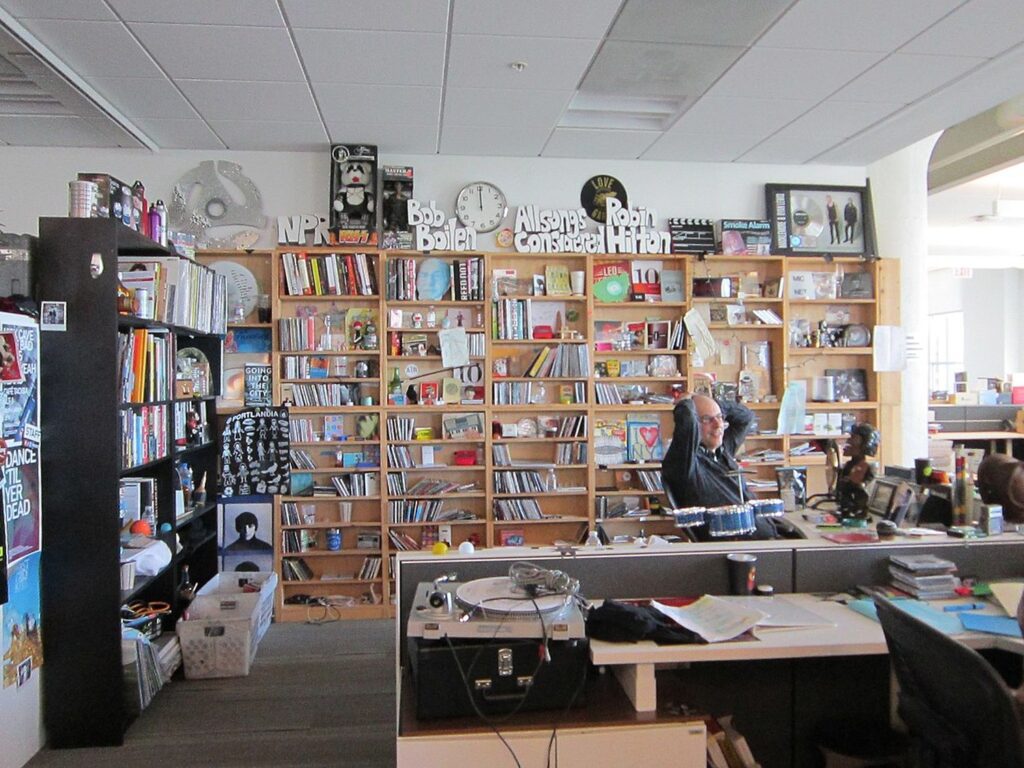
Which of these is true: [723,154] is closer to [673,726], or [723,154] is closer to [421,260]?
[421,260]

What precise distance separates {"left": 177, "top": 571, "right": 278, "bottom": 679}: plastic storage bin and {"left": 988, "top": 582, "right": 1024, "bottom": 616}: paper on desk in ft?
11.0

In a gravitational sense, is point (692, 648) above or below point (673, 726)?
above

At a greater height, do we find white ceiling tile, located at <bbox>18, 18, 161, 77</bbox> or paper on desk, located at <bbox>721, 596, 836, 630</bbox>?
white ceiling tile, located at <bbox>18, 18, 161, 77</bbox>

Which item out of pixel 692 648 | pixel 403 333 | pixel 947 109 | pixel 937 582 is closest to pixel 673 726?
pixel 692 648

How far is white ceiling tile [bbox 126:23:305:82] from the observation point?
3.25 metres

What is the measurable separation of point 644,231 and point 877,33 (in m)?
2.06

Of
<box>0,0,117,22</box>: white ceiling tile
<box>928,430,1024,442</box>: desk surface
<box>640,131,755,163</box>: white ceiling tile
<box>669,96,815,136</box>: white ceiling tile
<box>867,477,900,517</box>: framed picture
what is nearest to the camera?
<box>0,0,117,22</box>: white ceiling tile

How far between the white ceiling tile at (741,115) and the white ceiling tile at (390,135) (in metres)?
1.55

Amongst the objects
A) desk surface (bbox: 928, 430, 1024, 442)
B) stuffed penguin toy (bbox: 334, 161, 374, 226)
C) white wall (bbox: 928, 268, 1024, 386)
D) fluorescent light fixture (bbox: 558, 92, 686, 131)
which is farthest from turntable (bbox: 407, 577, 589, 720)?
white wall (bbox: 928, 268, 1024, 386)

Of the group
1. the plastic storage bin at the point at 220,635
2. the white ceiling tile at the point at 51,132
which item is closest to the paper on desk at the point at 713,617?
the plastic storage bin at the point at 220,635

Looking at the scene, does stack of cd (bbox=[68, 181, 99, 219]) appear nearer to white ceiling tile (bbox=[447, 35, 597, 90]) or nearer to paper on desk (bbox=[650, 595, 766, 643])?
white ceiling tile (bbox=[447, 35, 597, 90])

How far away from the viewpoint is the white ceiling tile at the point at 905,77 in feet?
12.1

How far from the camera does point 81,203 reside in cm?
319

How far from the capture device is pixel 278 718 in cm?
338
